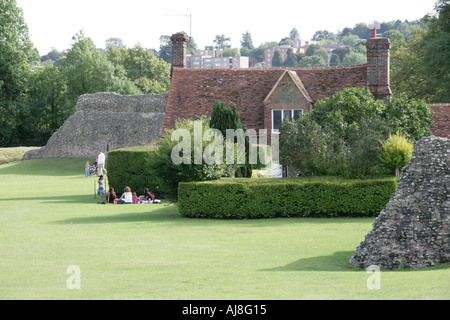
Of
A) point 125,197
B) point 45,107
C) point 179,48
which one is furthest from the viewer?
point 45,107

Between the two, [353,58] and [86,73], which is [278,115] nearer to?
[86,73]

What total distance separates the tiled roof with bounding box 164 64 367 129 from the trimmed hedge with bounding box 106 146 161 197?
6680 mm

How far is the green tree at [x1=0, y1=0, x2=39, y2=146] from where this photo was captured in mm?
73831

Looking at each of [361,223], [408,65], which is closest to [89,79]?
[408,65]

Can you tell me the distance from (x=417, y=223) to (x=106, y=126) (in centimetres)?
6143

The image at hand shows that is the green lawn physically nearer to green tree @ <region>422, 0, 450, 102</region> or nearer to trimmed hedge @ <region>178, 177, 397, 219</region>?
trimmed hedge @ <region>178, 177, 397, 219</region>

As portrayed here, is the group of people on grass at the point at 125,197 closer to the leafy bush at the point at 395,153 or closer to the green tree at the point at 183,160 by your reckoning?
the green tree at the point at 183,160

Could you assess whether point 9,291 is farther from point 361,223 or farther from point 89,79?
point 89,79

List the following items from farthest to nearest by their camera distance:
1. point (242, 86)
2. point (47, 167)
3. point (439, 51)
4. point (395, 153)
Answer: point (47, 167), point (439, 51), point (242, 86), point (395, 153)

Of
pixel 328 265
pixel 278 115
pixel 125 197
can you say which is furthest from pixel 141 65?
pixel 328 265

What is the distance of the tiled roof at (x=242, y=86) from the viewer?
4071 cm

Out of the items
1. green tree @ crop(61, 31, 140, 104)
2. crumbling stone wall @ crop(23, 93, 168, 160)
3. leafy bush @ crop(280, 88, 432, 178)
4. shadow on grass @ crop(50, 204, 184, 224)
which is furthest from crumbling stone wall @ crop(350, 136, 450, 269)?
green tree @ crop(61, 31, 140, 104)

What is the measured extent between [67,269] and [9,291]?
7.56 ft

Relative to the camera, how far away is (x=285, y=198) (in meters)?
23.6
